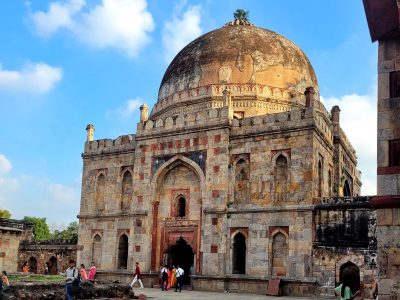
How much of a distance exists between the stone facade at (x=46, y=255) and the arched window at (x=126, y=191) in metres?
5.17

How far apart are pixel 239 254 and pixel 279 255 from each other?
201cm

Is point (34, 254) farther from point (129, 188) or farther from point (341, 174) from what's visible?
point (341, 174)

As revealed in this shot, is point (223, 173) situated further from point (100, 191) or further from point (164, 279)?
point (100, 191)

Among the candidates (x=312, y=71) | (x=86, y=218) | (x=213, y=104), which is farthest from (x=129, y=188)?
(x=312, y=71)

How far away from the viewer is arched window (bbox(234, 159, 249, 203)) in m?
22.9

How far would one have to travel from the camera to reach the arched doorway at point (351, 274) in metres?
19.6

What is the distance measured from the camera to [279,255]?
21484mm

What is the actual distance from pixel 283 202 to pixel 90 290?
29.2 ft

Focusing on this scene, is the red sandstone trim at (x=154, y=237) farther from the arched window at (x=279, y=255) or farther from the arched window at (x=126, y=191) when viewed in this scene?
the arched window at (x=279, y=255)

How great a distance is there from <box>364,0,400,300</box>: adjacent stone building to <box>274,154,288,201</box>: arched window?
1121 centimetres

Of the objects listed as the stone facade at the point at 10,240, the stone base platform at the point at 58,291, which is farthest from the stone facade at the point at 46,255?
the stone base platform at the point at 58,291

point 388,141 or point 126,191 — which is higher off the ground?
point 388,141

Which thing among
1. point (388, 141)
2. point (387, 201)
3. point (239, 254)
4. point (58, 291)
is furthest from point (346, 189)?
point (387, 201)

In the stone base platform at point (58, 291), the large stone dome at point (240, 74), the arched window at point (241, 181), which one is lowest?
the stone base platform at point (58, 291)
